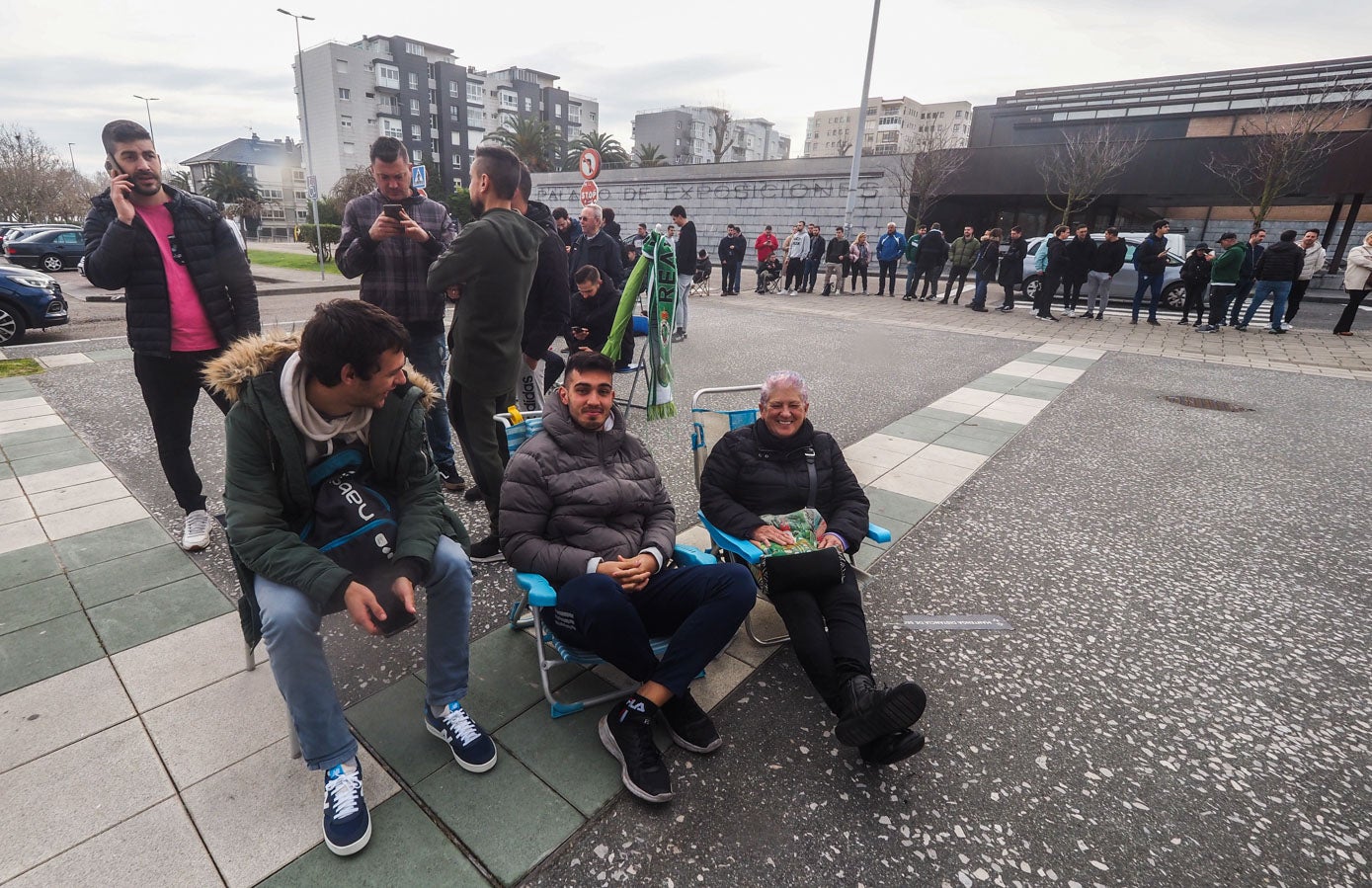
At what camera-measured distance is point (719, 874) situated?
185cm

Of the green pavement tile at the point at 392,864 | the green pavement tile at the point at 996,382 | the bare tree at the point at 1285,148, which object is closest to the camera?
the green pavement tile at the point at 392,864

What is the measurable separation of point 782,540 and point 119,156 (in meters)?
3.47

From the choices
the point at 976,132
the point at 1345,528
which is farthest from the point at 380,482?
the point at 976,132

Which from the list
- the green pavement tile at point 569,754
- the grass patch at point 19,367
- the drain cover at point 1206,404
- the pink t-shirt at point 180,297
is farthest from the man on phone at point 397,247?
the drain cover at point 1206,404

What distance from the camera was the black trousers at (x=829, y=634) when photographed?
240 cm

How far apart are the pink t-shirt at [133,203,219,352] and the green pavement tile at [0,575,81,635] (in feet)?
4.10

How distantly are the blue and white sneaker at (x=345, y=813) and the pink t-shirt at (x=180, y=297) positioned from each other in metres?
2.47

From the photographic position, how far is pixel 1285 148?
1883 cm

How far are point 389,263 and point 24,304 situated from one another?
9985 mm

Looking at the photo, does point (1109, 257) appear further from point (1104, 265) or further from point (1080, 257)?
point (1080, 257)

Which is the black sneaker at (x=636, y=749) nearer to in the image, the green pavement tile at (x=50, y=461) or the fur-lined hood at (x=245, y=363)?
the fur-lined hood at (x=245, y=363)

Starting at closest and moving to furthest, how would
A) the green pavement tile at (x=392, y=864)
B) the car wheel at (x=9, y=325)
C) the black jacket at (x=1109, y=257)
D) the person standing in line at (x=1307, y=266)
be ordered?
the green pavement tile at (x=392, y=864)
the car wheel at (x=9, y=325)
the person standing in line at (x=1307, y=266)
the black jacket at (x=1109, y=257)

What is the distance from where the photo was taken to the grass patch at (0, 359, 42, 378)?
284 inches

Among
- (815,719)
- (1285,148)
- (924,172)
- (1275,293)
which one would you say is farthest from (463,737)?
(924,172)
